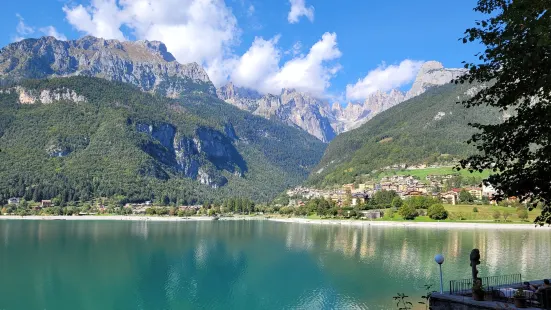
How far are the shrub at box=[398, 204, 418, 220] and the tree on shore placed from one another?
112437 mm

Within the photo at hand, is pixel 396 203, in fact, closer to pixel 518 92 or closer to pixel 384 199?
pixel 384 199

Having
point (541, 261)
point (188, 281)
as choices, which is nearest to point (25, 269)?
point (188, 281)

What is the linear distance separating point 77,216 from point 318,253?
136 m

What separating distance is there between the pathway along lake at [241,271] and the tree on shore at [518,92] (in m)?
22.5

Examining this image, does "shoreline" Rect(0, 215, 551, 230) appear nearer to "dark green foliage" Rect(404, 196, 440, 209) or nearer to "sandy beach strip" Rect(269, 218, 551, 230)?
"sandy beach strip" Rect(269, 218, 551, 230)

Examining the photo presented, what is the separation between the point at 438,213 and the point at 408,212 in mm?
8994

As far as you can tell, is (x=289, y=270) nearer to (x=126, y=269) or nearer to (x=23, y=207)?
(x=126, y=269)

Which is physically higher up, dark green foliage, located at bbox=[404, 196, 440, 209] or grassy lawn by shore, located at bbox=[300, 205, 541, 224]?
dark green foliage, located at bbox=[404, 196, 440, 209]

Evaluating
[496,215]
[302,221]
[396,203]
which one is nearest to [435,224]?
[496,215]

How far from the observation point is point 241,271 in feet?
170

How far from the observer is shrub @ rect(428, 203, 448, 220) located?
4569 inches

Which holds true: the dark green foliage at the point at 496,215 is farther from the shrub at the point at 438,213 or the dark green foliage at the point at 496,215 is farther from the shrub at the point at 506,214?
the shrub at the point at 438,213

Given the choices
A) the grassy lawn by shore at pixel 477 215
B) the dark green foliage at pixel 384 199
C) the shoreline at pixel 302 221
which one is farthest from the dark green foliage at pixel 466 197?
the shoreline at pixel 302 221

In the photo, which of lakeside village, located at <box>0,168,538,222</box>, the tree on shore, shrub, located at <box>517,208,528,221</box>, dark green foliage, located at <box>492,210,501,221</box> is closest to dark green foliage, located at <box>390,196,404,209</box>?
lakeside village, located at <box>0,168,538,222</box>
